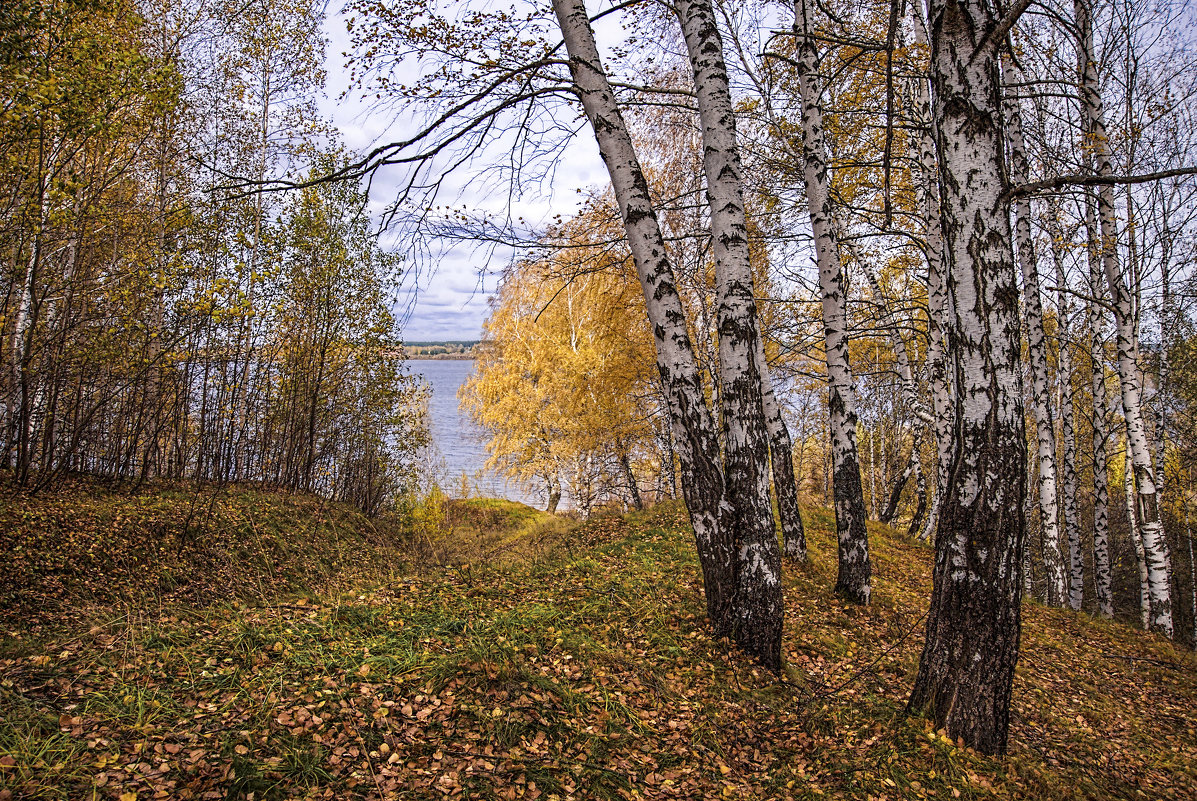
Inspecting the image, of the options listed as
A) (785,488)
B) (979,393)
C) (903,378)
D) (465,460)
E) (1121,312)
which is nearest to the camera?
(979,393)

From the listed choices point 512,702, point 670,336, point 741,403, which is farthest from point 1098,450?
point 512,702

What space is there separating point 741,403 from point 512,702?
2456mm

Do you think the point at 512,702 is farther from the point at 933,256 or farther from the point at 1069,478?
the point at 1069,478

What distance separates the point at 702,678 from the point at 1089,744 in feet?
9.15

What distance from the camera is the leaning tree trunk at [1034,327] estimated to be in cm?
751

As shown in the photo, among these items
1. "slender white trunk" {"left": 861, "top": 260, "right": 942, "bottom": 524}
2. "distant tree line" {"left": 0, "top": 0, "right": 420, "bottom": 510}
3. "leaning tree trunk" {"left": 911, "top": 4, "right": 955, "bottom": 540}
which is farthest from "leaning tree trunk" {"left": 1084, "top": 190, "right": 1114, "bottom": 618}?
"distant tree line" {"left": 0, "top": 0, "right": 420, "bottom": 510}

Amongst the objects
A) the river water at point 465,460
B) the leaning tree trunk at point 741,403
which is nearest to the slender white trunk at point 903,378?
the leaning tree trunk at point 741,403

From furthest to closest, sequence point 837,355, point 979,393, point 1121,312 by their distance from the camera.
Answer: point 1121,312, point 837,355, point 979,393

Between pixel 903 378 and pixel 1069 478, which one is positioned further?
pixel 1069 478

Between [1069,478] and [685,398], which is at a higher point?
[685,398]

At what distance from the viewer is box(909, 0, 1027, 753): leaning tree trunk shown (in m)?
3.27

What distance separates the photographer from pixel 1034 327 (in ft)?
26.6

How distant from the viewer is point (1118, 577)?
1802cm

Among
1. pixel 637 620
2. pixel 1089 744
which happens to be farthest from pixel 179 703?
pixel 1089 744
